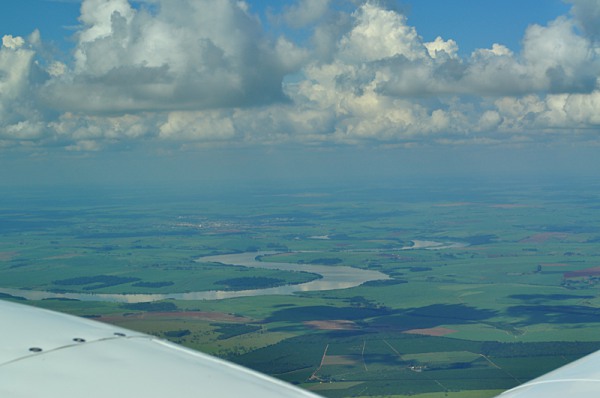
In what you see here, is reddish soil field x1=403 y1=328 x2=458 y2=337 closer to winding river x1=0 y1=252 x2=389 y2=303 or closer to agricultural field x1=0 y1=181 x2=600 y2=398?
agricultural field x1=0 y1=181 x2=600 y2=398

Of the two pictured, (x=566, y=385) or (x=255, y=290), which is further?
(x=255, y=290)

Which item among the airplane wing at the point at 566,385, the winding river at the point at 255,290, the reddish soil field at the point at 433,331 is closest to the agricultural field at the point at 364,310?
the reddish soil field at the point at 433,331

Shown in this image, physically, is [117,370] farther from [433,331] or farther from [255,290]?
[255,290]

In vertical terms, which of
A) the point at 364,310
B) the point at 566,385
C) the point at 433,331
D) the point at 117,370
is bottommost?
the point at 433,331

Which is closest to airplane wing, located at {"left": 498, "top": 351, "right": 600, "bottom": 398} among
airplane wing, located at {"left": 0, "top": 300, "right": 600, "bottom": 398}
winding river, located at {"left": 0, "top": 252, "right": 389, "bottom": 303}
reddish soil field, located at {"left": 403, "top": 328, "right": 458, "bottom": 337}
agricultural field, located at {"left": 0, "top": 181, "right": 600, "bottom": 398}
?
airplane wing, located at {"left": 0, "top": 300, "right": 600, "bottom": 398}

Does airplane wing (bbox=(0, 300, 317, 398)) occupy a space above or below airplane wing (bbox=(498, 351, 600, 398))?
above

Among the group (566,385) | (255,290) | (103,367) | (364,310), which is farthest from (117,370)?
(255,290)
